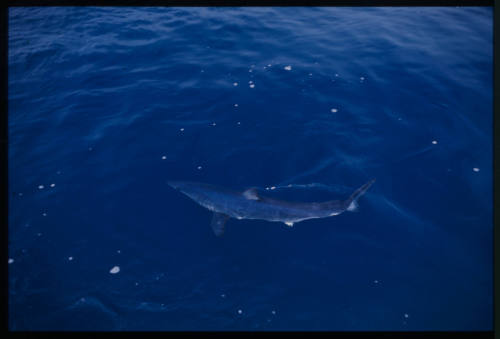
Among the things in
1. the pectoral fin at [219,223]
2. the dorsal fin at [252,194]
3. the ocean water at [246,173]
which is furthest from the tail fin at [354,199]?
the pectoral fin at [219,223]

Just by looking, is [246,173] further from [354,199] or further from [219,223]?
[354,199]

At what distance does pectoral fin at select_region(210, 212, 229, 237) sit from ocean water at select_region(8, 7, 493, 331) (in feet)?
0.95

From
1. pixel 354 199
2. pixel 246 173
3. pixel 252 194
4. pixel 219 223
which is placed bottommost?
pixel 219 223

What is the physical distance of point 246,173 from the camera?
10594 millimetres

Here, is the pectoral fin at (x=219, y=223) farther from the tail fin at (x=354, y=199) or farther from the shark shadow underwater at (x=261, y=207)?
Result: the tail fin at (x=354, y=199)

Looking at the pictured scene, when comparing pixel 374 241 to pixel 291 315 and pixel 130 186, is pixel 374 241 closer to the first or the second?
pixel 291 315

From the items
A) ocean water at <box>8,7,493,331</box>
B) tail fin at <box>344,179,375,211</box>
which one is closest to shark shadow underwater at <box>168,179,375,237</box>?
tail fin at <box>344,179,375,211</box>

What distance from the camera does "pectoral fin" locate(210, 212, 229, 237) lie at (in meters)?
9.02

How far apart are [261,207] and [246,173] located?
2028 mm

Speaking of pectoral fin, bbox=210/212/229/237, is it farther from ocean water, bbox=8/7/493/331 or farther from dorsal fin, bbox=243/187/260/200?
dorsal fin, bbox=243/187/260/200

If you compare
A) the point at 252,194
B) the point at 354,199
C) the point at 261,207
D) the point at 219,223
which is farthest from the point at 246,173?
the point at 354,199

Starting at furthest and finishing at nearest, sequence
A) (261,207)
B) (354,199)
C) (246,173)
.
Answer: (246,173) → (354,199) → (261,207)

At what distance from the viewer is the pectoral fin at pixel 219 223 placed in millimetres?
9023

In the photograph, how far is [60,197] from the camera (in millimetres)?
9883
